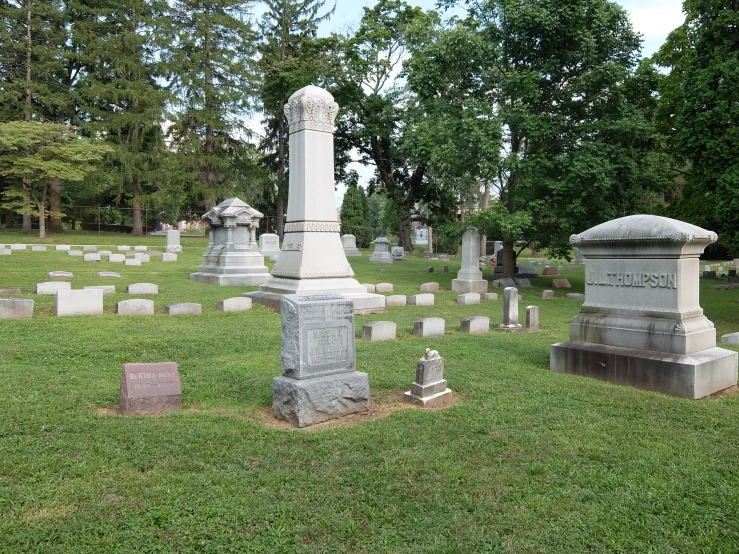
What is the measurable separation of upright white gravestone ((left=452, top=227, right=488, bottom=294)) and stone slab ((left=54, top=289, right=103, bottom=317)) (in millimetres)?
10685

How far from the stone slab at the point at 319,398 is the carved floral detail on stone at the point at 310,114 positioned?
7.57 m

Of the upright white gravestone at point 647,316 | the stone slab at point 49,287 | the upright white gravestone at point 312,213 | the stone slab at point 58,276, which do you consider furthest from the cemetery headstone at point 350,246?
the upright white gravestone at point 647,316

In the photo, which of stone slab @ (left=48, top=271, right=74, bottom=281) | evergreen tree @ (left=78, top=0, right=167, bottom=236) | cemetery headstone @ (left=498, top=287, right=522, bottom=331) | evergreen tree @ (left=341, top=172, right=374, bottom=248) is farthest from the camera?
evergreen tree @ (left=341, top=172, right=374, bottom=248)

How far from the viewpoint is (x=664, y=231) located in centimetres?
586

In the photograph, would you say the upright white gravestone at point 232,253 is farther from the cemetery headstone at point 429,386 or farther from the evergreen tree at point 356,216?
the evergreen tree at point 356,216

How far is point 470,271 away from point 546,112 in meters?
5.80

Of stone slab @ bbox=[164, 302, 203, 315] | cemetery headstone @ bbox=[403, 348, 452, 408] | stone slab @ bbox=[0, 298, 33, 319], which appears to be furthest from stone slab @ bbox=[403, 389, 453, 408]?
A: stone slab @ bbox=[0, 298, 33, 319]

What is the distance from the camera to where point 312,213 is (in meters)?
11.2

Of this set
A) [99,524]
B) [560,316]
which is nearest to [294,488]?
[99,524]

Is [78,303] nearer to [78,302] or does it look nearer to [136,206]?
[78,302]

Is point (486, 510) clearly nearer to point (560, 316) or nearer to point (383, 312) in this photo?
point (383, 312)

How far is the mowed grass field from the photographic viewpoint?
2939 mm

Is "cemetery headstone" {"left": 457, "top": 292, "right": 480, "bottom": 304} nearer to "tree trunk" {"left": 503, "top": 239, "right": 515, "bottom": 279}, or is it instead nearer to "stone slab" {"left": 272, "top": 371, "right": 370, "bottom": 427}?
"tree trunk" {"left": 503, "top": 239, "right": 515, "bottom": 279}

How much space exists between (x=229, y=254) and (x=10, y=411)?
38.1 ft
